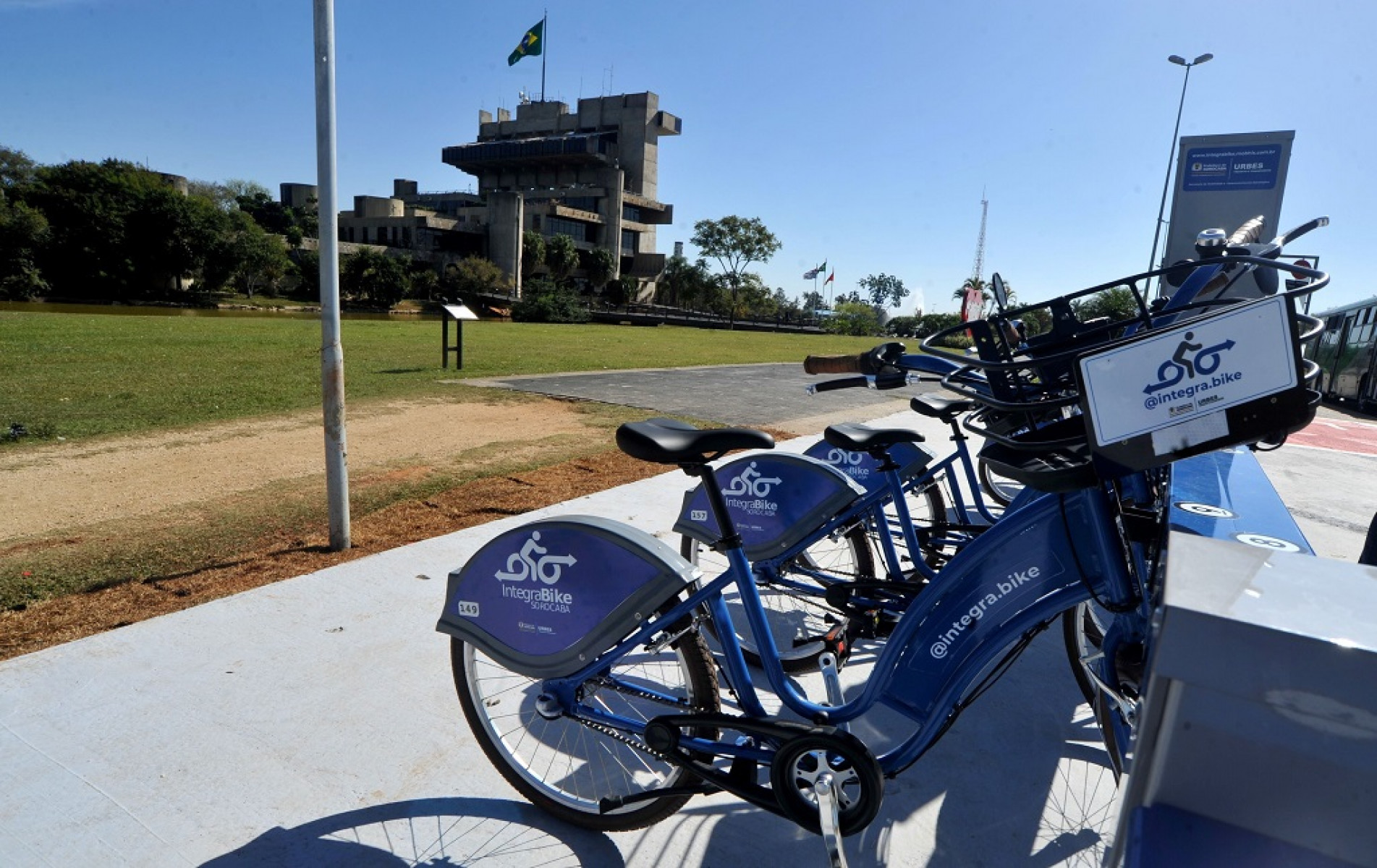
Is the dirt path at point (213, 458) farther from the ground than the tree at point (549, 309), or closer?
closer

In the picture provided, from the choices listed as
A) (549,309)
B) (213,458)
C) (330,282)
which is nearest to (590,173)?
(549,309)

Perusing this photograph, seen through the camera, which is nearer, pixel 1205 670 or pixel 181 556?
pixel 1205 670

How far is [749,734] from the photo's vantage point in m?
2.04

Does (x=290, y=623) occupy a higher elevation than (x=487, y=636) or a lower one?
lower

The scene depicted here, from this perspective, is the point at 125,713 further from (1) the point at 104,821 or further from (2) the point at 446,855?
(2) the point at 446,855

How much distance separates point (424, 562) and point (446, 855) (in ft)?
6.78

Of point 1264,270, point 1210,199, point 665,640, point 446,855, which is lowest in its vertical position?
point 446,855

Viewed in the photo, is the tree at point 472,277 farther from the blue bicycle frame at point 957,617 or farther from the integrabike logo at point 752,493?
the blue bicycle frame at point 957,617

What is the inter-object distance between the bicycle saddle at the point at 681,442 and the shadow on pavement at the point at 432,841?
3.60ft

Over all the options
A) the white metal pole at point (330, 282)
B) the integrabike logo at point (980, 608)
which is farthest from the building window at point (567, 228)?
the integrabike logo at point (980, 608)

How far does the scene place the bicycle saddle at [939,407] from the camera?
11.4ft

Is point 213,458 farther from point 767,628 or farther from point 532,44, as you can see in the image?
Result: point 532,44

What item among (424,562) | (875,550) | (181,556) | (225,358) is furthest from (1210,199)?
(225,358)

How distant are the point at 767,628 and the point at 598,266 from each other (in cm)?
7011
